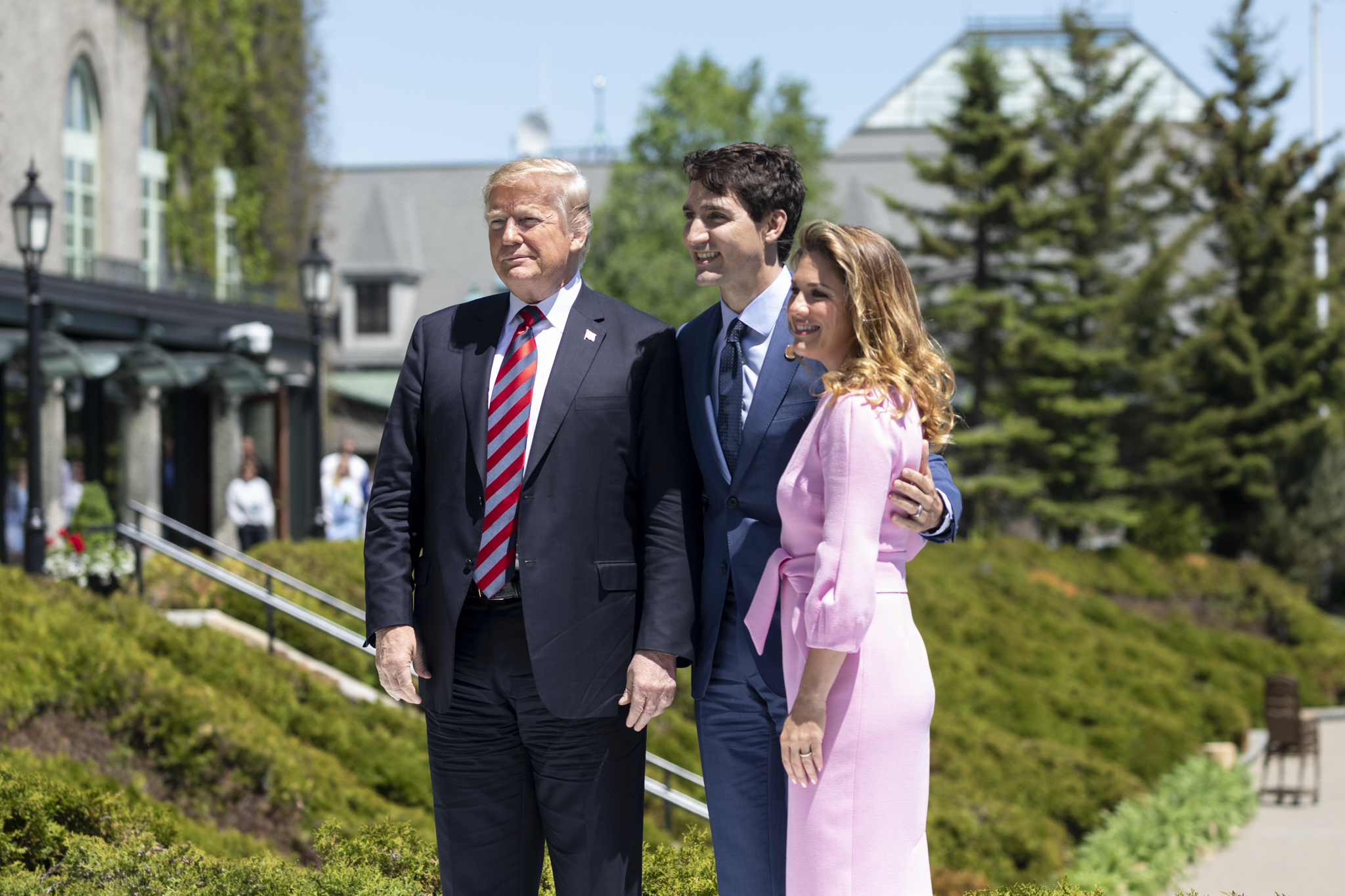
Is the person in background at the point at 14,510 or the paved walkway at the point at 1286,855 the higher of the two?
the person in background at the point at 14,510

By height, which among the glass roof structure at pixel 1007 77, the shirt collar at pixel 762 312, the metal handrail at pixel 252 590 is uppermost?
the glass roof structure at pixel 1007 77

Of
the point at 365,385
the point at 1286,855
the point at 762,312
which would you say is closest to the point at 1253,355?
the point at 1286,855

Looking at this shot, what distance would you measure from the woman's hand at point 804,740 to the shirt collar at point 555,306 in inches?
47.6

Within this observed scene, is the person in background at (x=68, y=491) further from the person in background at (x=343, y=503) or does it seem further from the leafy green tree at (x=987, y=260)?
the leafy green tree at (x=987, y=260)

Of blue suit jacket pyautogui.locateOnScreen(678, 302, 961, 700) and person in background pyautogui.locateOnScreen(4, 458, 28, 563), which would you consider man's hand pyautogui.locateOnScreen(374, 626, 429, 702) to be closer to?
blue suit jacket pyautogui.locateOnScreen(678, 302, 961, 700)

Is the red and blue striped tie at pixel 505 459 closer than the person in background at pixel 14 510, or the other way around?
the red and blue striped tie at pixel 505 459

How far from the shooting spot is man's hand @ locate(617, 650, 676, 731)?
3.27 metres

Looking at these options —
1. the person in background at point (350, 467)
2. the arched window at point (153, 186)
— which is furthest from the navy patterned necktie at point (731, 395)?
the arched window at point (153, 186)

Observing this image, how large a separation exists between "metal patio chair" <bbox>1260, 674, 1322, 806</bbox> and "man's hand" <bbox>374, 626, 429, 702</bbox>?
14835mm

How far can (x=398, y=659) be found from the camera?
3346 mm

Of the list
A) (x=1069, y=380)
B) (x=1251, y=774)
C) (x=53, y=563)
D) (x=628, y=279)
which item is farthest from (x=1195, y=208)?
(x=53, y=563)

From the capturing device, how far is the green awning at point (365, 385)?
3441 cm

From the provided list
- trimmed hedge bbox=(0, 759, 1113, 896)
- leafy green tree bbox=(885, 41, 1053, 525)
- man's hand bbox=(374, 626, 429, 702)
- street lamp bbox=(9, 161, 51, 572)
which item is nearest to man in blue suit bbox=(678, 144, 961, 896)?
man's hand bbox=(374, 626, 429, 702)

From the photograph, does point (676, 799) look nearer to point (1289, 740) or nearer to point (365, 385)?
point (1289, 740)
